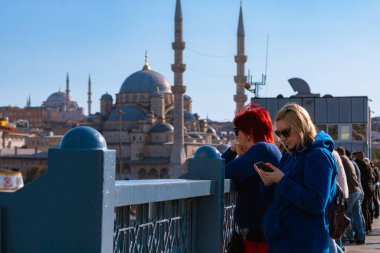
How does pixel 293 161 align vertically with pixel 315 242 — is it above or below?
above

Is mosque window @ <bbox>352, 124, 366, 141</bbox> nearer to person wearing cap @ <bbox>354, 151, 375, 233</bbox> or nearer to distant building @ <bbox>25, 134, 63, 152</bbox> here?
person wearing cap @ <bbox>354, 151, 375, 233</bbox>

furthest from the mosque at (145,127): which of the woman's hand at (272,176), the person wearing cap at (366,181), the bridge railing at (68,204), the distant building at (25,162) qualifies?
the bridge railing at (68,204)

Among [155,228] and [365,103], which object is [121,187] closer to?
[155,228]

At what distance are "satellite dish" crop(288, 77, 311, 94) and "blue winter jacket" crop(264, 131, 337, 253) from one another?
15.1 metres

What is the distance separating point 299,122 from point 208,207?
1.02 m

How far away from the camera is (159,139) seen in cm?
7931

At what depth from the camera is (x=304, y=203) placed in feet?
11.1

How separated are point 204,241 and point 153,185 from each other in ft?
3.62

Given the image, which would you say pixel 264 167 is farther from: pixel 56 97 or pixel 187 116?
pixel 56 97

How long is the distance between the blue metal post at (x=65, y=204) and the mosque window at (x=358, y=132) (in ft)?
49.4

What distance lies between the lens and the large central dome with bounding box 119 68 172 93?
87250mm

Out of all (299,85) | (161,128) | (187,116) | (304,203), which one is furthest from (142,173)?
(304,203)

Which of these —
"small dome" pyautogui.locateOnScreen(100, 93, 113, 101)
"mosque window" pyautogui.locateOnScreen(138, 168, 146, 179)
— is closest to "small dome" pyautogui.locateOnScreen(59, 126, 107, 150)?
"mosque window" pyautogui.locateOnScreen(138, 168, 146, 179)

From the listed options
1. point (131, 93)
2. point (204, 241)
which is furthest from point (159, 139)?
A: point (204, 241)
